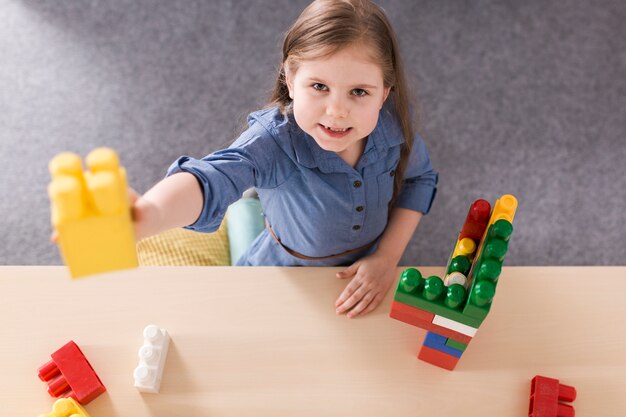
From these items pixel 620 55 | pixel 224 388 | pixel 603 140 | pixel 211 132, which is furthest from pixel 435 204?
pixel 224 388

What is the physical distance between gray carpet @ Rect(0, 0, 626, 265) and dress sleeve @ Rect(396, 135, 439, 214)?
19.1 inches

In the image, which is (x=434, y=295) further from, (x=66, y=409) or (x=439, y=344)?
(x=66, y=409)

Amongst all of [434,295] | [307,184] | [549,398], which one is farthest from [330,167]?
[549,398]

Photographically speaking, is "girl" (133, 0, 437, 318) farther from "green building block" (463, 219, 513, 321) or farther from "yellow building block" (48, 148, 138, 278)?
"green building block" (463, 219, 513, 321)

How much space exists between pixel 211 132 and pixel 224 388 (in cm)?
94

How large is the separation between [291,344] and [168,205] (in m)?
0.24

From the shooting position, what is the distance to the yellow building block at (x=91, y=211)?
1.23 ft

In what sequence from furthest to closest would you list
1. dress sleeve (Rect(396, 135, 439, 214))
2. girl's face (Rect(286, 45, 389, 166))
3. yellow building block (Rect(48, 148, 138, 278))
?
dress sleeve (Rect(396, 135, 439, 214)) < girl's face (Rect(286, 45, 389, 166)) < yellow building block (Rect(48, 148, 138, 278))

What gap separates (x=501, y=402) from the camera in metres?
0.63

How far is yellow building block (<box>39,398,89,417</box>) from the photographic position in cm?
58

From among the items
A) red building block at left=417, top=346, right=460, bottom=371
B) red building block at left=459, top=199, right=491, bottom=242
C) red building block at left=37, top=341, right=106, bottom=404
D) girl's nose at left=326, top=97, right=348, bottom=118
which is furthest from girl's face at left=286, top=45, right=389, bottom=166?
red building block at left=37, top=341, right=106, bottom=404

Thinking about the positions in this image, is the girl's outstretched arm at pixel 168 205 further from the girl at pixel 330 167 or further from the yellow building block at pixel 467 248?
the yellow building block at pixel 467 248

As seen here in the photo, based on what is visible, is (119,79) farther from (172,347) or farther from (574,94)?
(574,94)

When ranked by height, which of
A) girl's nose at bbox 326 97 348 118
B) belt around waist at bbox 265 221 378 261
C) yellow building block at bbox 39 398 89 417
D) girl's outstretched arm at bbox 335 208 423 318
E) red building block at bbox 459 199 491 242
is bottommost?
yellow building block at bbox 39 398 89 417
